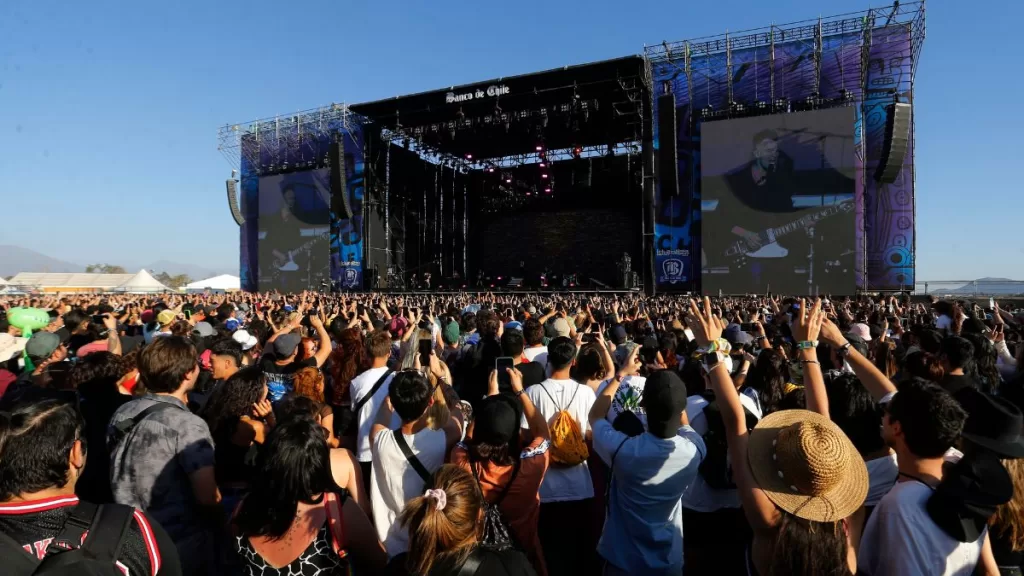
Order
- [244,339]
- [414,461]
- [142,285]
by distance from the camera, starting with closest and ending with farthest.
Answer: [414,461] → [244,339] → [142,285]

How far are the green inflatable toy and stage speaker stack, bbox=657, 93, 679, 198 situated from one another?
16.4 m

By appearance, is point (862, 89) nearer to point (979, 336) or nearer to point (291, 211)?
point (979, 336)

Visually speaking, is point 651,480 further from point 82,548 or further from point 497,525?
point 82,548

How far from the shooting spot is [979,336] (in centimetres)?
399

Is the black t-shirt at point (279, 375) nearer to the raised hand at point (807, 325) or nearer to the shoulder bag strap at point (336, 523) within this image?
the shoulder bag strap at point (336, 523)

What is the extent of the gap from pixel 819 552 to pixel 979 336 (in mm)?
3536

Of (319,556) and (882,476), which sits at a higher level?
(882,476)

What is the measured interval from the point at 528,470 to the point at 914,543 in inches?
52.7

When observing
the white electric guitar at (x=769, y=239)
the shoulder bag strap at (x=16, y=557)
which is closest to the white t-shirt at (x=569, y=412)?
the shoulder bag strap at (x=16, y=557)

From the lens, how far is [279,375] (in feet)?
12.9

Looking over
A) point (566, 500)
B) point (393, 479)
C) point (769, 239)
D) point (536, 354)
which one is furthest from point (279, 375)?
point (769, 239)

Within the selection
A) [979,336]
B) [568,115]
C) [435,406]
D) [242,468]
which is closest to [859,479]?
[435,406]

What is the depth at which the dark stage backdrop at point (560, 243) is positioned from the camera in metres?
30.3

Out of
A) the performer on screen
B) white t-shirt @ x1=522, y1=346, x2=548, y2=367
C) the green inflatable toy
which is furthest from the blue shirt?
the performer on screen
